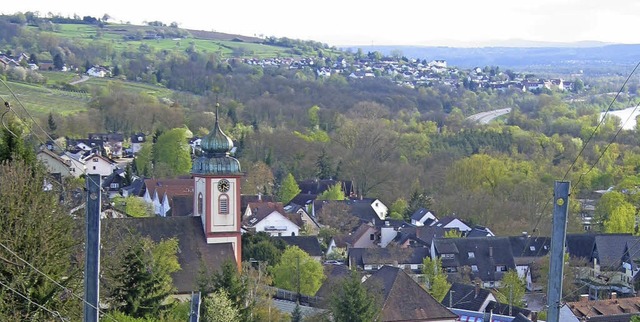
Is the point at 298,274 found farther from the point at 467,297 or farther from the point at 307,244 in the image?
the point at 307,244

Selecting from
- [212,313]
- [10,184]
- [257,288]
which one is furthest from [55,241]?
[257,288]

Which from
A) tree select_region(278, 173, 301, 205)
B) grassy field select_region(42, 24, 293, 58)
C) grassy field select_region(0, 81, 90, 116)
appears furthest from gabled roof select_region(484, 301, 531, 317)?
grassy field select_region(42, 24, 293, 58)

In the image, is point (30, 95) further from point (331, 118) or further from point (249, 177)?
point (249, 177)

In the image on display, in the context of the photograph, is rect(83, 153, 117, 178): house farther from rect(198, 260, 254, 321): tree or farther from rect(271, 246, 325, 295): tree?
rect(198, 260, 254, 321): tree

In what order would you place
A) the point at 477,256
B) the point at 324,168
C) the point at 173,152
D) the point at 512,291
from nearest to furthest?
the point at 512,291, the point at 477,256, the point at 173,152, the point at 324,168

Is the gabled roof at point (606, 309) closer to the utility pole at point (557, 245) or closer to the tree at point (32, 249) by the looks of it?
the tree at point (32, 249)

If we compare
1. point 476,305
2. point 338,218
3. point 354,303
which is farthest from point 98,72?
point 354,303

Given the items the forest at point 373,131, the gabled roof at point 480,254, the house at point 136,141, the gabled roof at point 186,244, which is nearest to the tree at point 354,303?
the gabled roof at point 186,244
